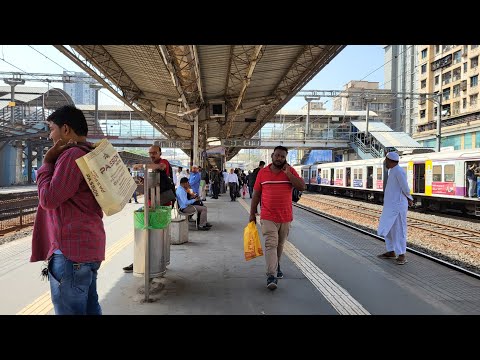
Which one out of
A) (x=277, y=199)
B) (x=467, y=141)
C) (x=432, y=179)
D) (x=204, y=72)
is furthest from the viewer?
(x=467, y=141)

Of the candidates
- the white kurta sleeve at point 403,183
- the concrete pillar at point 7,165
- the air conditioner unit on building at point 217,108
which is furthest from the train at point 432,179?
the concrete pillar at point 7,165

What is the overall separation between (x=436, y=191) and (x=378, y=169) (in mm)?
5677

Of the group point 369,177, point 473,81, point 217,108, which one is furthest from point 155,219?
point 473,81

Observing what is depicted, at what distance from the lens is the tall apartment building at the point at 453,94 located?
1641 inches

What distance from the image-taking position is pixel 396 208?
6434mm

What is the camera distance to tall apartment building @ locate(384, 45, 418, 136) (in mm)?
68062

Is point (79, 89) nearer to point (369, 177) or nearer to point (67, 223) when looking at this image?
point (369, 177)

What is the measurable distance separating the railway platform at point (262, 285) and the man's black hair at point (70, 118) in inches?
83.2

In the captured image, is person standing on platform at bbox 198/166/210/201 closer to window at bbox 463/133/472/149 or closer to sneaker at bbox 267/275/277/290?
sneaker at bbox 267/275/277/290

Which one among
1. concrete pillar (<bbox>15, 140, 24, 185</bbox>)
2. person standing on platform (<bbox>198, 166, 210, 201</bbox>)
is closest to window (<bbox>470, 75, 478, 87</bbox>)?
person standing on platform (<bbox>198, 166, 210, 201</bbox>)

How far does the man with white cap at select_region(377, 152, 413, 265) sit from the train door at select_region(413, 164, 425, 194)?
1244 centimetres

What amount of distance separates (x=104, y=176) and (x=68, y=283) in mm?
657
